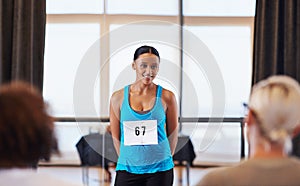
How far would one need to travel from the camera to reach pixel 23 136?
120 centimetres

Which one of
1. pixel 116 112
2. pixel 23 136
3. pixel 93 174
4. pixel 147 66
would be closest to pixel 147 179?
pixel 116 112

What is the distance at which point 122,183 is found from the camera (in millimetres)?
2658

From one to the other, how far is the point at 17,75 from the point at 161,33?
1237 millimetres

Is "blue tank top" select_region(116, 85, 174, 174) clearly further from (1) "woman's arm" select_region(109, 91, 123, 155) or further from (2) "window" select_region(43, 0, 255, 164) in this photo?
(2) "window" select_region(43, 0, 255, 164)

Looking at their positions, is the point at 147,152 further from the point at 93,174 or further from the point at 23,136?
the point at 93,174

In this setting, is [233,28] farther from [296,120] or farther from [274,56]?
[296,120]

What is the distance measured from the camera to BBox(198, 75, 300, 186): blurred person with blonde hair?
133 cm

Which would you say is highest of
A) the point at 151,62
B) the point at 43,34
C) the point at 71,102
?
the point at 43,34

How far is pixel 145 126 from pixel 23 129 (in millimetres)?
1445

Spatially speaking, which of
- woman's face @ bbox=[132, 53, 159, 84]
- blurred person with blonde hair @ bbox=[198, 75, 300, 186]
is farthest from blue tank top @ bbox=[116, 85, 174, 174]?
blurred person with blonde hair @ bbox=[198, 75, 300, 186]

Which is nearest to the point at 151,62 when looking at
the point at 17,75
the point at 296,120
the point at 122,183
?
the point at 122,183

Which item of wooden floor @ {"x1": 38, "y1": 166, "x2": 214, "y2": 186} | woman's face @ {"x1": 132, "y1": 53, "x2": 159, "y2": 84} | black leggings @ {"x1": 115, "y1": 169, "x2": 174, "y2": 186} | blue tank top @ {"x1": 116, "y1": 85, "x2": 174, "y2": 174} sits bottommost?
wooden floor @ {"x1": 38, "y1": 166, "x2": 214, "y2": 186}

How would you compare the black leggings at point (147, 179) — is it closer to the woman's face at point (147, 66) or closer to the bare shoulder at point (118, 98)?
the bare shoulder at point (118, 98)

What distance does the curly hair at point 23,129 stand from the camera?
120 cm
